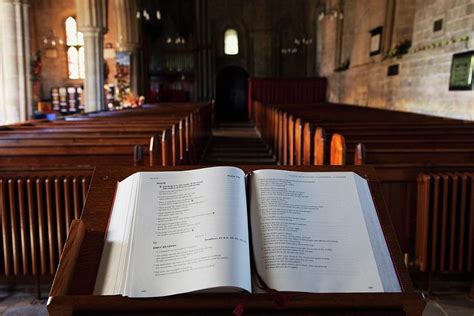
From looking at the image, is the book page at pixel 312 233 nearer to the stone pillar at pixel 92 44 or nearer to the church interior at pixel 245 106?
the church interior at pixel 245 106

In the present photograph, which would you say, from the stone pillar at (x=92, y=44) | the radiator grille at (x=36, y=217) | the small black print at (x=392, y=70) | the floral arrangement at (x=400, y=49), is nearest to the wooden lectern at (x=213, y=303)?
the radiator grille at (x=36, y=217)

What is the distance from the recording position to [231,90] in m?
23.4

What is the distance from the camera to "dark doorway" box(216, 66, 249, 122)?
23281 mm

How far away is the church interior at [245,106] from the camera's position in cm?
320

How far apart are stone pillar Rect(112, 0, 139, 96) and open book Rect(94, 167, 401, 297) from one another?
→ 54.6 ft

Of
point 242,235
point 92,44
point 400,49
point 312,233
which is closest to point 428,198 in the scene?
point 312,233

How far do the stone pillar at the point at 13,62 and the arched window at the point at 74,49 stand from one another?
11.8 m

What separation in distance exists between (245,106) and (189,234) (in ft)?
73.9

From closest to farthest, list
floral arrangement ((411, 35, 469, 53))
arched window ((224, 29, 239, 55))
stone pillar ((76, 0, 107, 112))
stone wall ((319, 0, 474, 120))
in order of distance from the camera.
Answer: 1. floral arrangement ((411, 35, 469, 53))
2. stone wall ((319, 0, 474, 120))
3. stone pillar ((76, 0, 107, 112))
4. arched window ((224, 29, 239, 55))

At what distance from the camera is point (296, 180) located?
55.4 inches

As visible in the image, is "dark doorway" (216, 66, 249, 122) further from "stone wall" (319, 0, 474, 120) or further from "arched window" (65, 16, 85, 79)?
"stone wall" (319, 0, 474, 120)

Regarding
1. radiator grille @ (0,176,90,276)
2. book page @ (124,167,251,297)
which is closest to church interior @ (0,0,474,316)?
radiator grille @ (0,176,90,276)

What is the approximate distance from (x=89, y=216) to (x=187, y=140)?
5.34 meters

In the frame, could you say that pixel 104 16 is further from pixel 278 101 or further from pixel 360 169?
pixel 360 169
